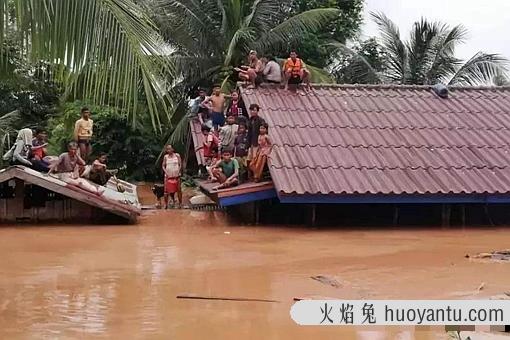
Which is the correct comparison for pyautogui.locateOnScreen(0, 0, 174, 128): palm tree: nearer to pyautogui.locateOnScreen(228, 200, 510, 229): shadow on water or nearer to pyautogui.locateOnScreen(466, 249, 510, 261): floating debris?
pyautogui.locateOnScreen(466, 249, 510, 261): floating debris

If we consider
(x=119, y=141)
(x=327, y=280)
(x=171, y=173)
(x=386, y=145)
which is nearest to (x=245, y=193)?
(x=171, y=173)

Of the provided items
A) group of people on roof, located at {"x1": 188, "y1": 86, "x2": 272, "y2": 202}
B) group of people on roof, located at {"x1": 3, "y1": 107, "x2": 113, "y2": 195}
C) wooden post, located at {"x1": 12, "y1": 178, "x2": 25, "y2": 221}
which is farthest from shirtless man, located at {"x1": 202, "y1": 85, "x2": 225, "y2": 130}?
wooden post, located at {"x1": 12, "y1": 178, "x2": 25, "y2": 221}

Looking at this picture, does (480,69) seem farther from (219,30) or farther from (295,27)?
(219,30)

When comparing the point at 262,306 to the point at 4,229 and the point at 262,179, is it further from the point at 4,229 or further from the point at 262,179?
the point at 4,229

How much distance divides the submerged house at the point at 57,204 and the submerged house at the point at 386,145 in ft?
6.00

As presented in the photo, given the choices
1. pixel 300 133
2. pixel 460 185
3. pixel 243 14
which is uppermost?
pixel 243 14

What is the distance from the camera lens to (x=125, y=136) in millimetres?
20781

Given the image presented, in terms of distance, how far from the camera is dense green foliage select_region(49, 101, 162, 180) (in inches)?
803

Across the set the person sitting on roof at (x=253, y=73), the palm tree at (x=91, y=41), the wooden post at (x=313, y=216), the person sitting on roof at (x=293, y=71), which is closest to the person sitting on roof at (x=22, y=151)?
the person sitting on roof at (x=253, y=73)

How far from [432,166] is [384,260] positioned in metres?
3.95

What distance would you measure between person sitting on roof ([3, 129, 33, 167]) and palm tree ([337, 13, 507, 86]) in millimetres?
11830

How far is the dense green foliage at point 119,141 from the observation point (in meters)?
20.4

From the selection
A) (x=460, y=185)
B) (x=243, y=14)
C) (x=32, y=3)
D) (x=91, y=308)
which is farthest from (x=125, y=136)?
(x=32, y=3)

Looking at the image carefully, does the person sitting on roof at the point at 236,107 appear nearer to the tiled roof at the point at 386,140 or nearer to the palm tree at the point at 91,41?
the tiled roof at the point at 386,140
